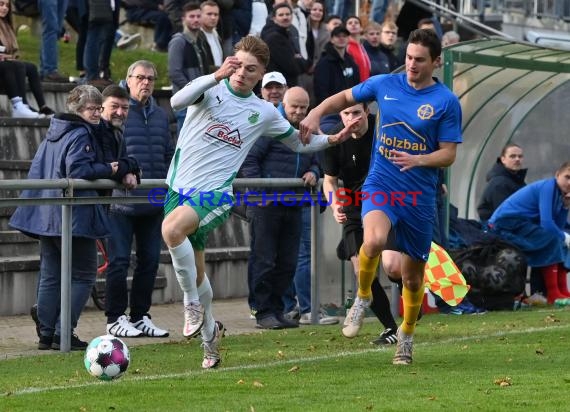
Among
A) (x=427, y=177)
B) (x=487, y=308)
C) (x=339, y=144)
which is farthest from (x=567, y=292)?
(x=427, y=177)

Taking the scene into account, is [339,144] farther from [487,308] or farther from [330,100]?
[487,308]

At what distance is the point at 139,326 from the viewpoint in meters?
12.7

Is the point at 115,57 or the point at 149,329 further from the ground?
the point at 115,57

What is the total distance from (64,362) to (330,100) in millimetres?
2731

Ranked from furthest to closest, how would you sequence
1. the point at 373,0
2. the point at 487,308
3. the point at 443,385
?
the point at 373,0 < the point at 487,308 < the point at 443,385

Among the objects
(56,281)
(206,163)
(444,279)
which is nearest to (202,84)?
(206,163)

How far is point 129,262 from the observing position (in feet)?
41.4

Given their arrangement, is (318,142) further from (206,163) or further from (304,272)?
(304,272)

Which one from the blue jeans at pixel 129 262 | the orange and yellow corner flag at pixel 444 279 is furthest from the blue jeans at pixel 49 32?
the orange and yellow corner flag at pixel 444 279

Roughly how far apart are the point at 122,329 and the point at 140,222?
0.95 m

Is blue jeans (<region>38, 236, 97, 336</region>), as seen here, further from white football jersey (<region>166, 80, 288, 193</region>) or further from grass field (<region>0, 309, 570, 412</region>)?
white football jersey (<region>166, 80, 288, 193</region>)

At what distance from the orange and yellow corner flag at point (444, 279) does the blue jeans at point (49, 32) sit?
5.92 meters

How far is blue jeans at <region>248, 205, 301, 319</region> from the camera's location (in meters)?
13.5

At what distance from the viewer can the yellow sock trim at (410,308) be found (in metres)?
10.3
